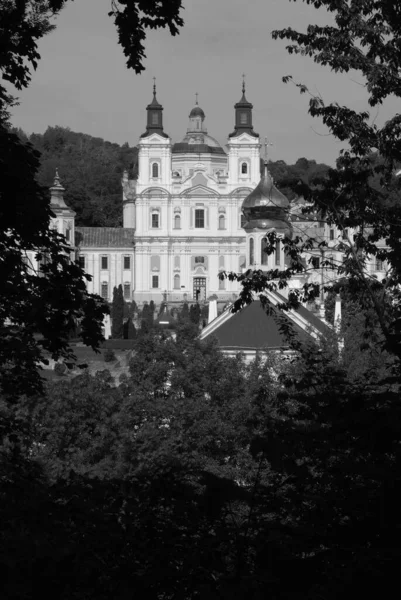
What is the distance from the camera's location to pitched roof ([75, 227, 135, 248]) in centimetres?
8374

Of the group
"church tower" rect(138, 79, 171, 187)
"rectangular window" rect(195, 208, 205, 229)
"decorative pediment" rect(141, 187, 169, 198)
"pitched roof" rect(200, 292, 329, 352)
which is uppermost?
"church tower" rect(138, 79, 171, 187)

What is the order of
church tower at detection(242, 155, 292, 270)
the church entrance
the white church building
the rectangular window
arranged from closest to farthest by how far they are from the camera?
church tower at detection(242, 155, 292, 270) → the church entrance → the white church building → the rectangular window

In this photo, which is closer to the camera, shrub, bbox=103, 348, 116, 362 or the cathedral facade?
shrub, bbox=103, 348, 116, 362

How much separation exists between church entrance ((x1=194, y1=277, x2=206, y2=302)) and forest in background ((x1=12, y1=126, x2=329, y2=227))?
1175 centimetres

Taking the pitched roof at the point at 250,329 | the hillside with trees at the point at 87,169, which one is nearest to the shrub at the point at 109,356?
the pitched roof at the point at 250,329

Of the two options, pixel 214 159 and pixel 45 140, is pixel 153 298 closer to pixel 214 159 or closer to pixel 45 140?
pixel 214 159

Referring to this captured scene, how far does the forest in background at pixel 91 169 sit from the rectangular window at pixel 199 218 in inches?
346

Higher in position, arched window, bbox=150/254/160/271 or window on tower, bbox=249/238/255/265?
arched window, bbox=150/254/160/271

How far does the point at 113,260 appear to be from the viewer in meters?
83.5

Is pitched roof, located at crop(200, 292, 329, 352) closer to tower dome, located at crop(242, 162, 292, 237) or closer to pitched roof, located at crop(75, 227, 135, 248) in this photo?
tower dome, located at crop(242, 162, 292, 237)

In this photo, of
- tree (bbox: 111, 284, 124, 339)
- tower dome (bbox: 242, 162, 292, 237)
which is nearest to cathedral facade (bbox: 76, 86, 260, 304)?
tree (bbox: 111, 284, 124, 339)

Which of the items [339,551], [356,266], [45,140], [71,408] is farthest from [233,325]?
[45,140]

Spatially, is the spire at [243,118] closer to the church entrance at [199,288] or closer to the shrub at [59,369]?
the church entrance at [199,288]

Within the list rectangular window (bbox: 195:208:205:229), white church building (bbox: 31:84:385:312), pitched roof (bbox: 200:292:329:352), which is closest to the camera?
pitched roof (bbox: 200:292:329:352)
